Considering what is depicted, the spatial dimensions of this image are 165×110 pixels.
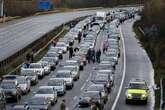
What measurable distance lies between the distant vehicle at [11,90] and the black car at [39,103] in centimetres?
475

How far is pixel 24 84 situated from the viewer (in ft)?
156

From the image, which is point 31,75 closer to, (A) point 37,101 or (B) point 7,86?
(B) point 7,86

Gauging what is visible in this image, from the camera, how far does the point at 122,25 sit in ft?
409

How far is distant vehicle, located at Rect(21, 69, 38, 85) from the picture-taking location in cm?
5162

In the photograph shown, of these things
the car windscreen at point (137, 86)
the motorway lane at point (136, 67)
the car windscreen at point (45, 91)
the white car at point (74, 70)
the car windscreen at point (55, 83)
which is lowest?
the motorway lane at point (136, 67)

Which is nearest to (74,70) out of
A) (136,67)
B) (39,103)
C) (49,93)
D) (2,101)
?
(136,67)

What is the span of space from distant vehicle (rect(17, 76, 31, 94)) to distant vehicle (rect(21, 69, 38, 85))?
2.22 m

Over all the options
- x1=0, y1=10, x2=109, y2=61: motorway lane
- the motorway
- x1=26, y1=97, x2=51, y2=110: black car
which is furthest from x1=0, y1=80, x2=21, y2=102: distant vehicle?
x1=0, y1=10, x2=109, y2=61: motorway lane

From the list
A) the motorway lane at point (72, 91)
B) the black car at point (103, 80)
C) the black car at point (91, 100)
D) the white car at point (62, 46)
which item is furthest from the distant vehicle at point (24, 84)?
the white car at point (62, 46)

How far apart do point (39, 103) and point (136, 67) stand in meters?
27.7

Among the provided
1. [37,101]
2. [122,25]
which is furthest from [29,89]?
[122,25]

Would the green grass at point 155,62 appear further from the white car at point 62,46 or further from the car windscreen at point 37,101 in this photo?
the white car at point 62,46

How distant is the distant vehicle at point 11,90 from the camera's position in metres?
43.9

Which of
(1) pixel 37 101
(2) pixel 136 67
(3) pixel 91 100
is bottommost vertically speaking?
(2) pixel 136 67
